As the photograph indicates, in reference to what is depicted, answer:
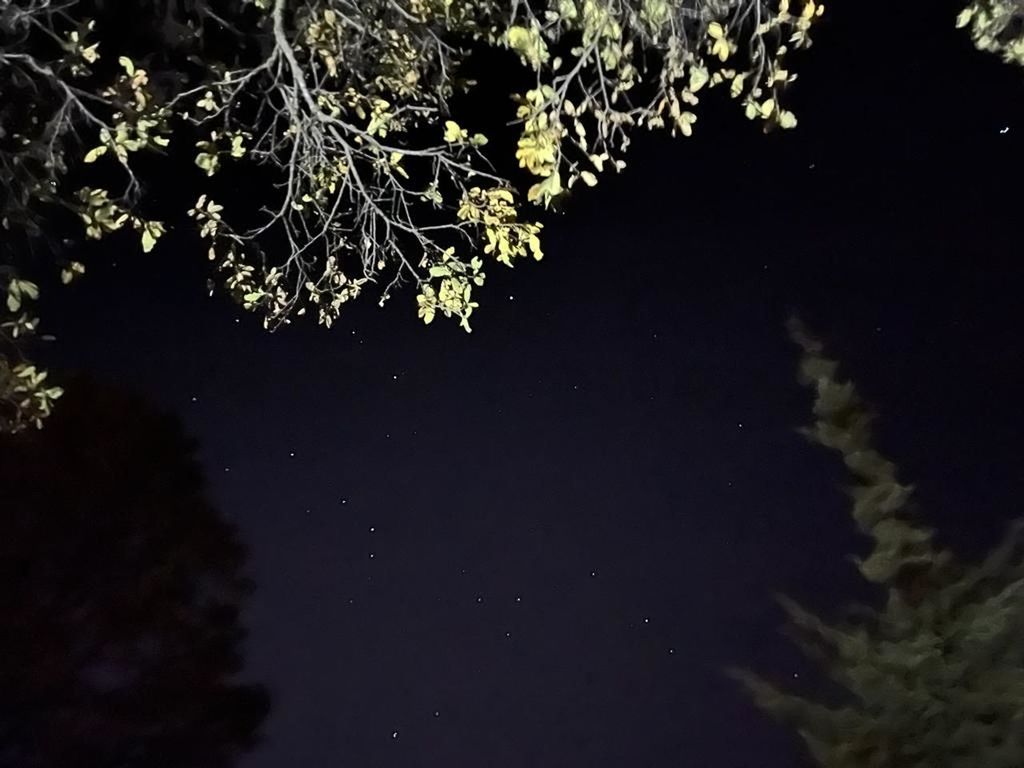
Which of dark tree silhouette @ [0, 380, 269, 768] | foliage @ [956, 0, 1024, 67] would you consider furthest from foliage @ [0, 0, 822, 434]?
dark tree silhouette @ [0, 380, 269, 768]

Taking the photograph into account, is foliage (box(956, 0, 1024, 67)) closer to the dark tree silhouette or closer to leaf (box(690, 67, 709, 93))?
leaf (box(690, 67, 709, 93))

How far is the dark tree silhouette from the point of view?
3.02 meters

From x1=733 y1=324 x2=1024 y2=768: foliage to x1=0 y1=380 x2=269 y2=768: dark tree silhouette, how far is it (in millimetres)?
1967

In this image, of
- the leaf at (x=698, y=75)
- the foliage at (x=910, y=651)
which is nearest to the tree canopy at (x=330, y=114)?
the leaf at (x=698, y=75)

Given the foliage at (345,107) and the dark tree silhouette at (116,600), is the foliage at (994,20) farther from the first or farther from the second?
the dark tree silhouette at (116,600)

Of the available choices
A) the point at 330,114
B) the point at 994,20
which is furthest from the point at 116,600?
the point at 994,20

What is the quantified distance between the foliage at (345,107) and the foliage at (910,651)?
2.93 ft

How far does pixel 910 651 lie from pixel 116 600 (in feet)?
8.43

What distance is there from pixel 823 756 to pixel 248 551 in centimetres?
200

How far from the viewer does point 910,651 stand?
1898 millimetres

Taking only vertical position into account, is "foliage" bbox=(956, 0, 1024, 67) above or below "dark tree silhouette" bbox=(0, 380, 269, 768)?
below

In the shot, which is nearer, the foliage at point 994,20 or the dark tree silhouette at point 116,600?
the foliage at point 994,20

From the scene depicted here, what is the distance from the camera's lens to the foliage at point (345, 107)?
1.79 metres

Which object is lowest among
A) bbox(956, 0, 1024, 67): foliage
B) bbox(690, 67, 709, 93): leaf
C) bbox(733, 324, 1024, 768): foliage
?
bbox(733, 324, 1024, 768): foliage
